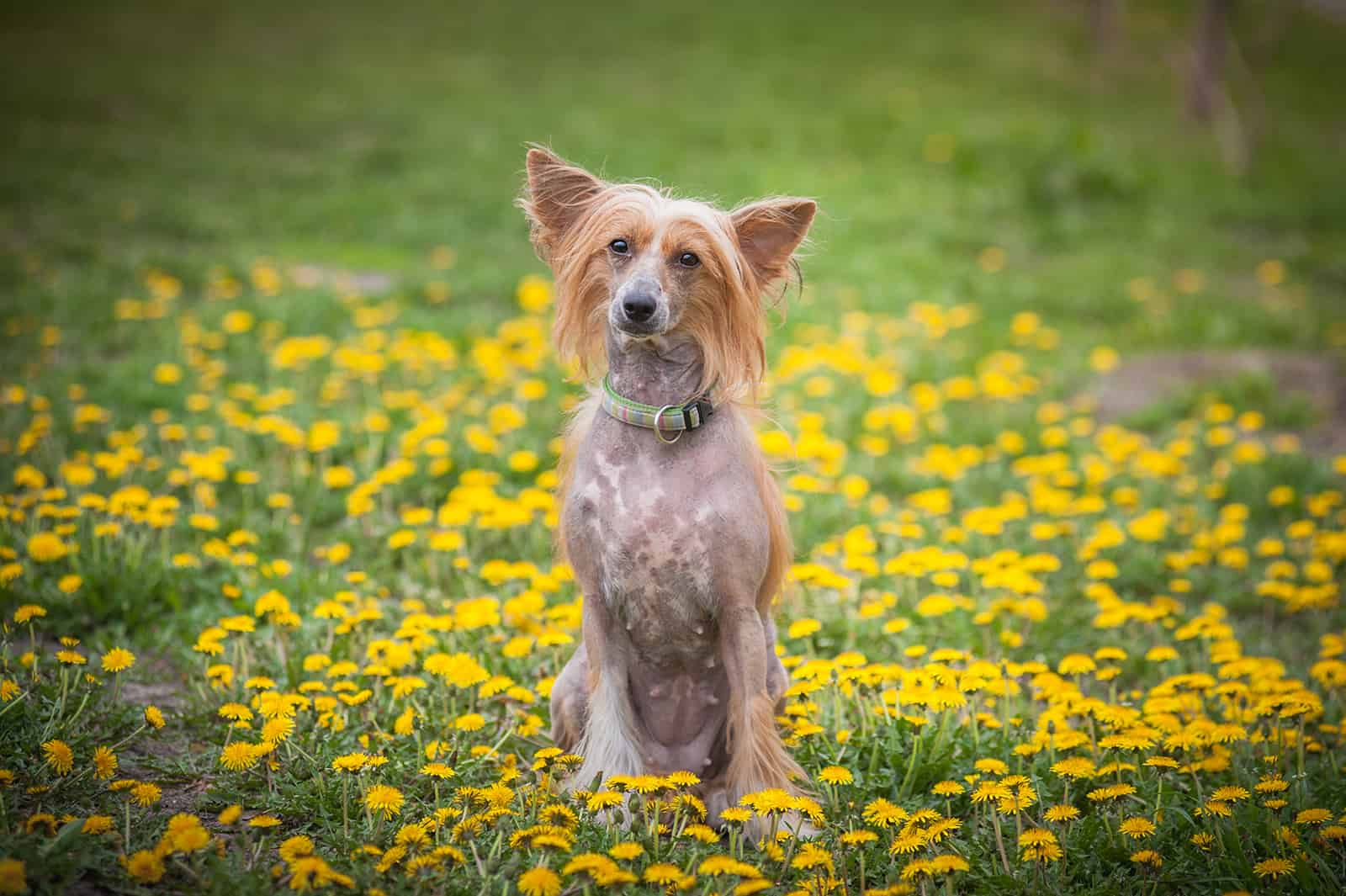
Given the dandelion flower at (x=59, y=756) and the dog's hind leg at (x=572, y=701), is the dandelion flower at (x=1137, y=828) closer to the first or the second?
the dog's hind leg at (x=572, y=701)

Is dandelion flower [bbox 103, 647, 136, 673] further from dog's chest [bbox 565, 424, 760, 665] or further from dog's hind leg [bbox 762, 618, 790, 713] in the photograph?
dog's hind leg [bbox 762, 618, 790, 713]

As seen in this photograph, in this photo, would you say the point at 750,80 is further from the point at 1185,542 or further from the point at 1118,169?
the point at 1185,542

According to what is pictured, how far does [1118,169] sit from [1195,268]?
2.42 meters

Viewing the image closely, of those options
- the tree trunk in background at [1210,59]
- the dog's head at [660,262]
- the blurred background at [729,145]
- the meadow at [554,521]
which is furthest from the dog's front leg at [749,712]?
the tree trunk in background at [1210,59]

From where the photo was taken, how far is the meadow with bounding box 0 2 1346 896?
294cm

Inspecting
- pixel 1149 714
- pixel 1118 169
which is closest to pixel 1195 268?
pixel 1118 169

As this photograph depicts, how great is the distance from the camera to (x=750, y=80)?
18.1 m

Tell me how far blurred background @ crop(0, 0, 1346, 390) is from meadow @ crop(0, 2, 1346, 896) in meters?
0.09

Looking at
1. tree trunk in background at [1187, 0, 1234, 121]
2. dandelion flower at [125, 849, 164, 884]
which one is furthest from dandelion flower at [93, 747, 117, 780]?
tree trunk in background at [1187, 0, 1234, 121]

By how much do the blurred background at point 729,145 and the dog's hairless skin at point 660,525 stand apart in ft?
8.77

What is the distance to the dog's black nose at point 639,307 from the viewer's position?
2834mm

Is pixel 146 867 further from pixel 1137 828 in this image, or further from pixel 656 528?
pixel 1137 828

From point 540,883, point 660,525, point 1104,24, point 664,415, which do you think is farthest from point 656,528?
point 1104,24

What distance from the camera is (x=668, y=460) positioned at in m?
3.04
